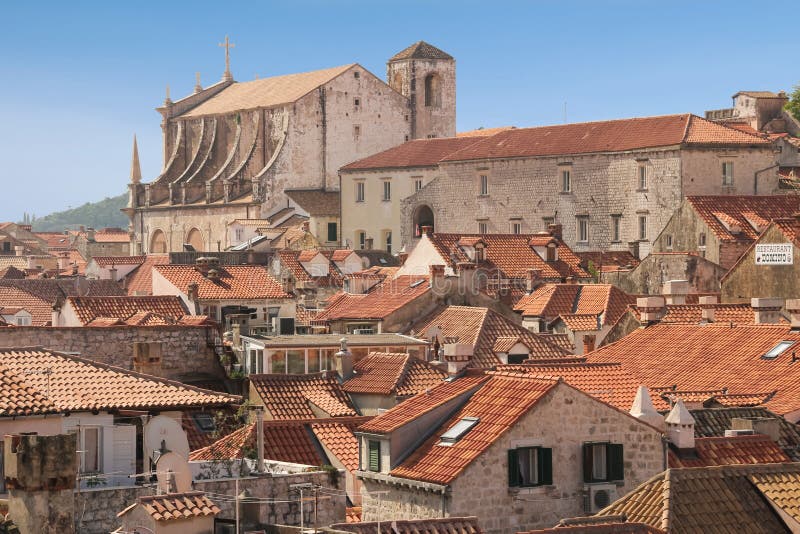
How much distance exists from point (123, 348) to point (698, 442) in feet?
45.0

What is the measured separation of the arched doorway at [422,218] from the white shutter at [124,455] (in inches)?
2876

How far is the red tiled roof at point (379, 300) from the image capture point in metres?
51.6

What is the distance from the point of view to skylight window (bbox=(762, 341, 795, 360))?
36156 millimetres

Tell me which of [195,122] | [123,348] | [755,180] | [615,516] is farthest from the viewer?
[195,122]

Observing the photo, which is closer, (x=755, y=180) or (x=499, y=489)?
(x=499, y=489)

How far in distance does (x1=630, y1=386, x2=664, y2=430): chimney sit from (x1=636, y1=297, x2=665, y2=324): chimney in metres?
17.2

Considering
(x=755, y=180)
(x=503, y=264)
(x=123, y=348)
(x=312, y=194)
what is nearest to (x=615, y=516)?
(x=123, y=348)

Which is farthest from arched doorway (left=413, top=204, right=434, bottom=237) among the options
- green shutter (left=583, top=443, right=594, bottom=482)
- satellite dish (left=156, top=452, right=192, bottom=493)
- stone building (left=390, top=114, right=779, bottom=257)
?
satellite dish (left=156, top=452, right=192, bottom=493)

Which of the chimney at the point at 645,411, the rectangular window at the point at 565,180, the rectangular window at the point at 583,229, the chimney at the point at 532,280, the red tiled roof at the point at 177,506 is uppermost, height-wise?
the rectangular window at the point at 565,180

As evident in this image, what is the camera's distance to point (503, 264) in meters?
65.5

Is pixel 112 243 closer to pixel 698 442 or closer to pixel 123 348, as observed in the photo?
pixel 123 348

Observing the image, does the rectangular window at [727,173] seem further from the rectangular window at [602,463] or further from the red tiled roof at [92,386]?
the rectangular window at [602,463]

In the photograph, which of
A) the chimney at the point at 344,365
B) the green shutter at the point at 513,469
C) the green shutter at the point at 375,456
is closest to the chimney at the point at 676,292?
the chimney at the point at 344,365

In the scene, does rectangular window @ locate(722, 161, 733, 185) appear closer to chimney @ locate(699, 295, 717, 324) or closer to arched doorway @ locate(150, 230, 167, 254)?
chimney @ locate(699, 295, 717, 324)
